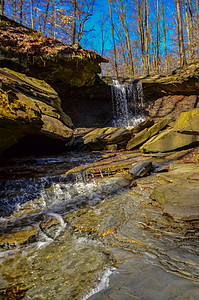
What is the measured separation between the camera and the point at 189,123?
293 inches

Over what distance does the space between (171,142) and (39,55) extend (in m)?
9.21

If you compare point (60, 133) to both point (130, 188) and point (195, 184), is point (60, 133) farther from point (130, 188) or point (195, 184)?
point (195, 184)

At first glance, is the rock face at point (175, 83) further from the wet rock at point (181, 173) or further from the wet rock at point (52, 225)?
the wet rock at point (52, 225)

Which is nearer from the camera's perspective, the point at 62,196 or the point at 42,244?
the point at 42,244

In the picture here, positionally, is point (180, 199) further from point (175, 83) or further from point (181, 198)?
point (175, 83)

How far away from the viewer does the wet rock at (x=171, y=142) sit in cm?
734

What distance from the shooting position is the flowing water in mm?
1572

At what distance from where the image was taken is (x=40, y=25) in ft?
57.6

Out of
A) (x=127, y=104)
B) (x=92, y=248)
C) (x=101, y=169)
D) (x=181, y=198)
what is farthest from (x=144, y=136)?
(x=127, y=104)

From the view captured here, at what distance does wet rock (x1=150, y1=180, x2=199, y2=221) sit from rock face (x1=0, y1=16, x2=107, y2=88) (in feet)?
34.3

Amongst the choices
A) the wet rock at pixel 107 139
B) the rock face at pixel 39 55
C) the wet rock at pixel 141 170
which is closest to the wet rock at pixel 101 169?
the wet rock at pixel 141 170

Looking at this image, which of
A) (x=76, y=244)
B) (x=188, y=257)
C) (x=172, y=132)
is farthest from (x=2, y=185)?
(x=172, y=132)

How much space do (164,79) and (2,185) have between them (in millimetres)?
13951

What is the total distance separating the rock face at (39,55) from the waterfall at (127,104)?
12.7 ft
